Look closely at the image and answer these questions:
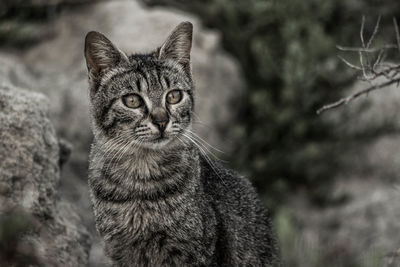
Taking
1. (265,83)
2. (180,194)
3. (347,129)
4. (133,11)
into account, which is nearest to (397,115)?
(347,129)

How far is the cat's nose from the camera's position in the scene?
3809mm

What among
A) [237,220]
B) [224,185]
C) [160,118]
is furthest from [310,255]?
[160,118]

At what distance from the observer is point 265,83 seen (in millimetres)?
8539

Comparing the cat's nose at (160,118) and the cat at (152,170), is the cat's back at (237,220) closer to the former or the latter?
the cat at (152,170)

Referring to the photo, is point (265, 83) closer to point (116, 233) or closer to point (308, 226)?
point (308, 226)

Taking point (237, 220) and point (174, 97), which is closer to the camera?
point (174, 97)

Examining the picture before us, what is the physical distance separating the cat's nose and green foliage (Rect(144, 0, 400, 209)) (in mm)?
3947

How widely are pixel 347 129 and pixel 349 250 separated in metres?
1.94

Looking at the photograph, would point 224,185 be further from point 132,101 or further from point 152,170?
point 132,101

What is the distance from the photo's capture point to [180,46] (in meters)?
4.39

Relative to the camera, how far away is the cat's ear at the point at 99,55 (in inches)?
159

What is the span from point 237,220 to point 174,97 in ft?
3.33

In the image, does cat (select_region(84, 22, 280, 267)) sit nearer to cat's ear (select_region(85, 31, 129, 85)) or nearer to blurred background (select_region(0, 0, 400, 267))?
cat's ear (select_region(85, 31, 129, 85))

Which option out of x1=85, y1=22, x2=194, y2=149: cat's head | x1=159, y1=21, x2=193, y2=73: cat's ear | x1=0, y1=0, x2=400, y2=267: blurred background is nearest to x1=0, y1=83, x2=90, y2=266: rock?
x1=85, y1=22, x2=194, y2=149: cat's head
